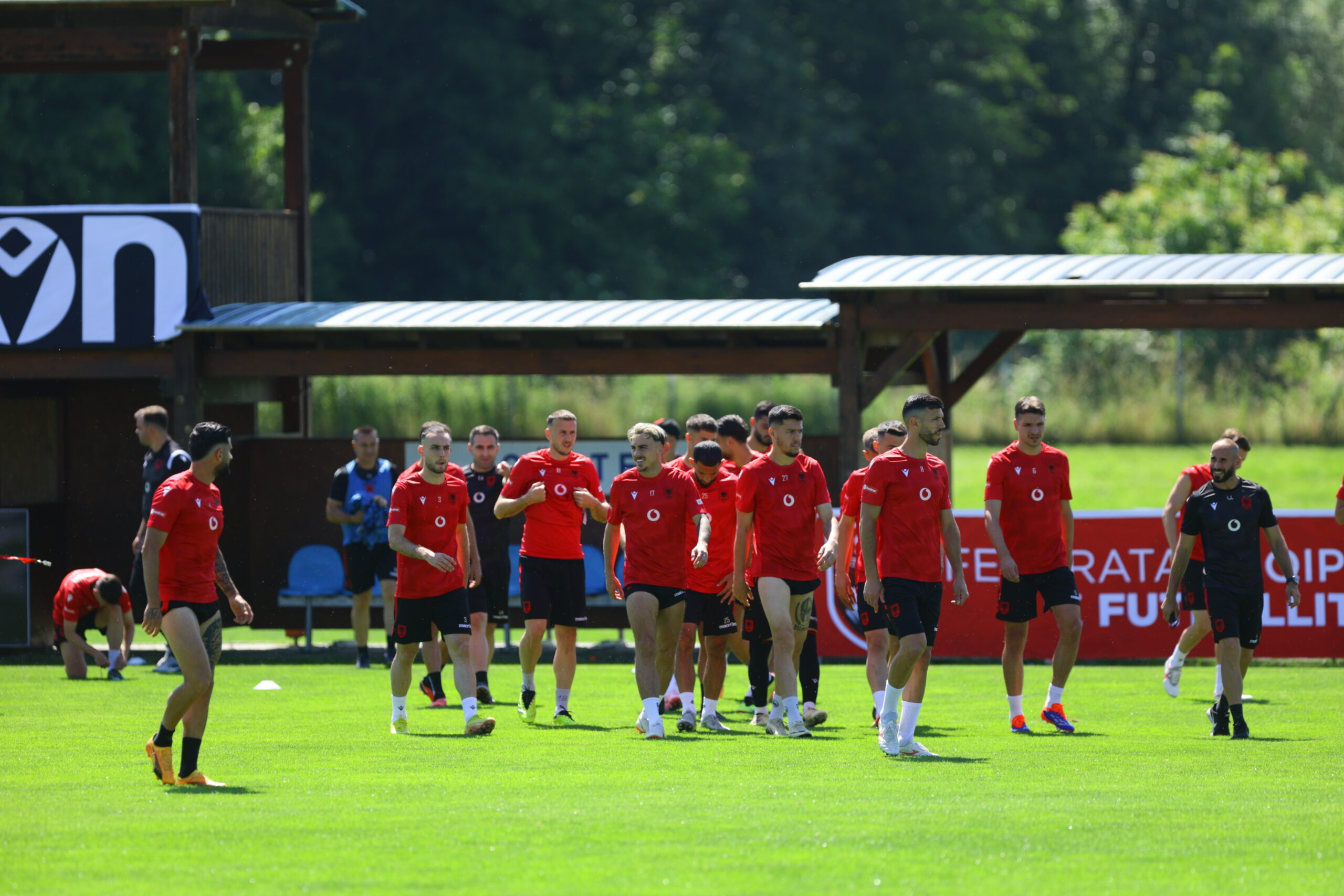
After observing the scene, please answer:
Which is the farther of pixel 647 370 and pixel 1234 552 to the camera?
pixel 647 370

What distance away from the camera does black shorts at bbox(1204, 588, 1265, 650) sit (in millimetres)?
11438

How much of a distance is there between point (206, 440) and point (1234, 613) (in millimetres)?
6299

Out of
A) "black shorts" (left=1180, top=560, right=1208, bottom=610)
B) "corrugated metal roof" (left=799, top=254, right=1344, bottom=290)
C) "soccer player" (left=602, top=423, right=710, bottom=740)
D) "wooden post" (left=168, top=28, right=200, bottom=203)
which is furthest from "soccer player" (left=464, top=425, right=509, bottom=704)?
"wooden post" (left=168, top=28, right=200, bottom=203)

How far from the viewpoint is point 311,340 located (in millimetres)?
18766

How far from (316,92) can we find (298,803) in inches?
1498

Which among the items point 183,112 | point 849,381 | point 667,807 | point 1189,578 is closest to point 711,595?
point 667,807

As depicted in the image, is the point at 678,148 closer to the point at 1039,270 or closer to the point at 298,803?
the point at 1039,270

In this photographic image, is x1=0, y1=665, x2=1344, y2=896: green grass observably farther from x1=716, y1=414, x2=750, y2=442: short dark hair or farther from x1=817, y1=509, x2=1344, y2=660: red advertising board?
x1=817, y1=509, x2=1344, y2=660: red advertising board

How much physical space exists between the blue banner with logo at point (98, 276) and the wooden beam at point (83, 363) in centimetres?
12

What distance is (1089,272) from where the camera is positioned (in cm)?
1666

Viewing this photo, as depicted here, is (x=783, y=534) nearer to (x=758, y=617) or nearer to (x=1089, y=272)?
(x=758, y=617)

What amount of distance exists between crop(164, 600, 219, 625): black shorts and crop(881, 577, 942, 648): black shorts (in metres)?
3.71

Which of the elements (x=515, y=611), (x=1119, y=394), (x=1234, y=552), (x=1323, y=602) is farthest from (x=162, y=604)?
(x=1119, y=394)

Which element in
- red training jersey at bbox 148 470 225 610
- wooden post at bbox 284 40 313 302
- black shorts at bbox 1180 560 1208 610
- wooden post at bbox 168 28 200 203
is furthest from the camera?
wooden post at bbox 284 40 313 302
